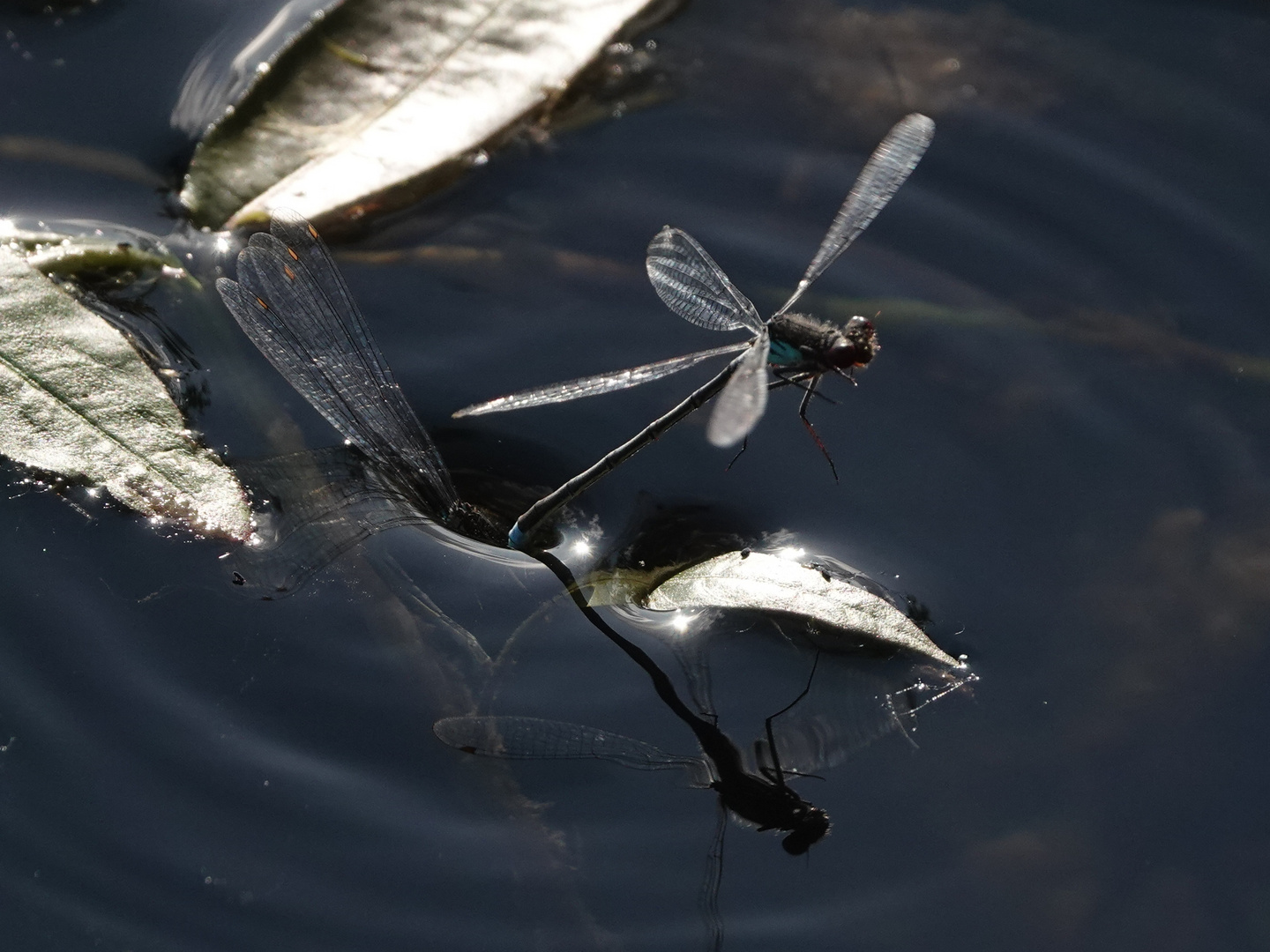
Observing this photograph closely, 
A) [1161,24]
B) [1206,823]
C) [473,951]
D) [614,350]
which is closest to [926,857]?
[1206,823]

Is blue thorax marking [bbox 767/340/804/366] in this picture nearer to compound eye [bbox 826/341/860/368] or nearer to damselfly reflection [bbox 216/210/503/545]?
compound eye [bbox 826/341/860/368]

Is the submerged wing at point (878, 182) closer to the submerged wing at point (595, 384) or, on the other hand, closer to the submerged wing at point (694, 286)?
the submerged wing at point (694, 286)

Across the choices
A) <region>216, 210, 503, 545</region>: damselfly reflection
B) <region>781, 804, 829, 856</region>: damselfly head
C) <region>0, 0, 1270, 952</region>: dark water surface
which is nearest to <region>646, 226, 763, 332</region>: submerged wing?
<region>0, 0, 1270, 952</region>: dark water surface

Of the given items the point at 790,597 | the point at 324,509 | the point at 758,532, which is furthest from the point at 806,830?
the point at 324,509

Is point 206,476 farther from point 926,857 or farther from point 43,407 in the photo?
point 926,857

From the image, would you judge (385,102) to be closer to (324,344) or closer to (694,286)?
(324,344)
